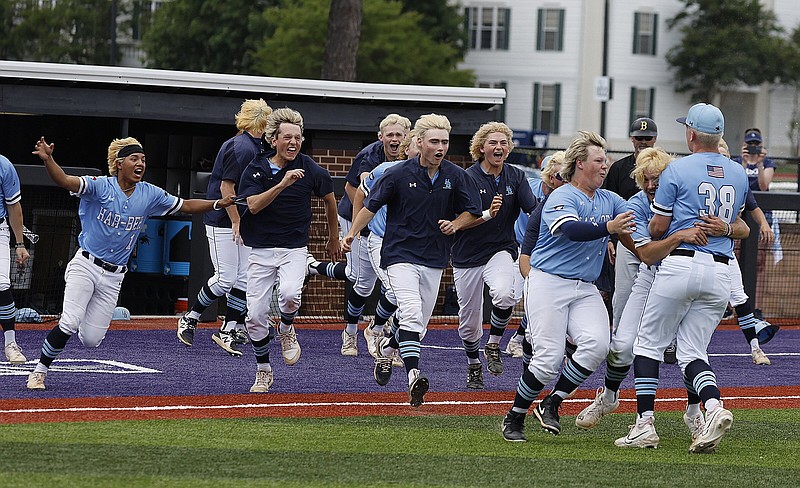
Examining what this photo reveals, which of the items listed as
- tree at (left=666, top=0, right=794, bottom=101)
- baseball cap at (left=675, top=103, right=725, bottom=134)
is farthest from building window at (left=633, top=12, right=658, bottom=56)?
baseball cap at (left=675, top=103, right=725, bottom=134)

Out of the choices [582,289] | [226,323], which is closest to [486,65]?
[226,323]

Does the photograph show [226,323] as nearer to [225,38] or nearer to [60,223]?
[60,223]

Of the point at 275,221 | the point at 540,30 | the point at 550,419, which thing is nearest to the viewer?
the point at 550,419

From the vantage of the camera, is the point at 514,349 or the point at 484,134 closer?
the point at 484,134

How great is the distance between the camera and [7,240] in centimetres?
1107

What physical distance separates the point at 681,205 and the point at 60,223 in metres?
9.17

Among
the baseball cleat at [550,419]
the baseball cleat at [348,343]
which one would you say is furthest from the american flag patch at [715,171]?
the baseball cleat at [348,343]

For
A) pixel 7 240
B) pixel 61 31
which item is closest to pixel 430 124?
pixel 7 240

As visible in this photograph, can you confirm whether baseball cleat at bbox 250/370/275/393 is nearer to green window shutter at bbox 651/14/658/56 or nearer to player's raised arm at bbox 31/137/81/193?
player's raised arm at bbox 31/137/81/193

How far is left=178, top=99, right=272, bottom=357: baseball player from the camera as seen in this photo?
1161 centimetres

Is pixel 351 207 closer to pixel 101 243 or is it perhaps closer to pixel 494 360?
pixel 494 360

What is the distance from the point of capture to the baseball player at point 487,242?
10.6 meters

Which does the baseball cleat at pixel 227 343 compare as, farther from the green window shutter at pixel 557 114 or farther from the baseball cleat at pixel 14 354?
the green window shutter at pixel 557 114

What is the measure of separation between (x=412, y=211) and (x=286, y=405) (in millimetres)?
1632
